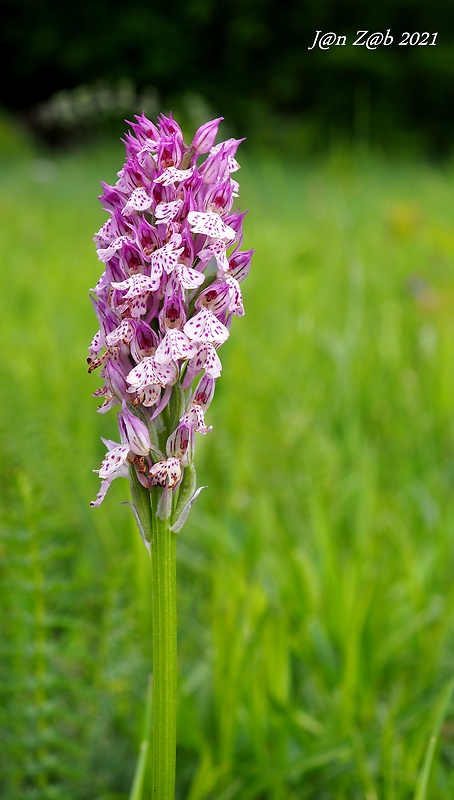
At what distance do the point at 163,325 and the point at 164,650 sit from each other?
32cm

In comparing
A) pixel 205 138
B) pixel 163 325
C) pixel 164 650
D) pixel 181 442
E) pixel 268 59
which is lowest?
pixel 164 650

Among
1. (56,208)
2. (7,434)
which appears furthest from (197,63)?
(7,434)

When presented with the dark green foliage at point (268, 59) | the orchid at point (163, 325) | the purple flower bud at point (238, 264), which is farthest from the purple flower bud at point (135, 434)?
the dark green foliage at point (268, 59)

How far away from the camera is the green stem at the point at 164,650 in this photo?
82 centimetres

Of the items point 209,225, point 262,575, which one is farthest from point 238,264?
point 262,575

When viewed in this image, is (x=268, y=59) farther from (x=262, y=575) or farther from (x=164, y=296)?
(x=164, y=296)

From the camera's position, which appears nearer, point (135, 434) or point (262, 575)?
point (135, 434)

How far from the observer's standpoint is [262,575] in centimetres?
202

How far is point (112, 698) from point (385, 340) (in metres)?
2.60

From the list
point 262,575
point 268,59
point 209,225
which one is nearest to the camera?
point 209,225

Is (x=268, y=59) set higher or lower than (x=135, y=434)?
higher

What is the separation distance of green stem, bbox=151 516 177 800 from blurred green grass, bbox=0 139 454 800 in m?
0.35

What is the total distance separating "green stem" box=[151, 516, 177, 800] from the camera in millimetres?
824

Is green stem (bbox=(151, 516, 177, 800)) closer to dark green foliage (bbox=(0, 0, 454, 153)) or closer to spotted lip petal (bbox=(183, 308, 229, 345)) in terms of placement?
spotted lip petal (bbox=(183, 308, 229, 345))
